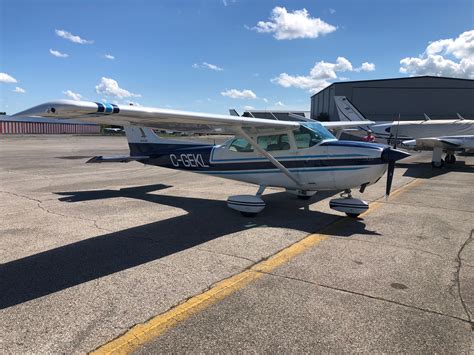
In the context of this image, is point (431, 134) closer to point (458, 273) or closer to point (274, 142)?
point (274, 142)

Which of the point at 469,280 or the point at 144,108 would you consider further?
the point at 144,108

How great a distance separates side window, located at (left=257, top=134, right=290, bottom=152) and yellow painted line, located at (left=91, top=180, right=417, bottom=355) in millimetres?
3162

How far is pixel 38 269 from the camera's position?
4801 mm

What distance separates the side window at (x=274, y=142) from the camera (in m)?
8.50

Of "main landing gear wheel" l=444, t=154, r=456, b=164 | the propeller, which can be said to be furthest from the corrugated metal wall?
the propeller

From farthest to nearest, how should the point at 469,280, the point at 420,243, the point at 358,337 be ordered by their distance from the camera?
the point at 420,243 < the point at 469,280 < the point at 358,337

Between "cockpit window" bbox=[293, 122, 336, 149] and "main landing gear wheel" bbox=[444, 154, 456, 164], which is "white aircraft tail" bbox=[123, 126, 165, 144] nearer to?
"cockpit window" bbox=[293, 122, 336, 149]

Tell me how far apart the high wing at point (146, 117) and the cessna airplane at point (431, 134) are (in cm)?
1168

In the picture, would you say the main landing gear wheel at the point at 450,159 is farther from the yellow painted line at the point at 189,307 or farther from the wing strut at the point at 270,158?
the yellow painted line at the point at 189,307

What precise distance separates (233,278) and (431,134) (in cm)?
2195

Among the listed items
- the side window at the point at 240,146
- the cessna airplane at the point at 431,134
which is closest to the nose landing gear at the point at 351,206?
the side window at the point at 240,146

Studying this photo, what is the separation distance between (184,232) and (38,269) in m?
2.48

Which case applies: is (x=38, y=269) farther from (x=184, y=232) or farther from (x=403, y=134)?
(x=403, y=134)

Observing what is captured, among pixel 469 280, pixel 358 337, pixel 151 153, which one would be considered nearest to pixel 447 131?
pixel 151 153
